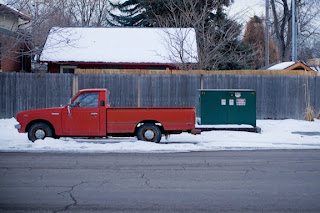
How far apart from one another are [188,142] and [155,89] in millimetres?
6413

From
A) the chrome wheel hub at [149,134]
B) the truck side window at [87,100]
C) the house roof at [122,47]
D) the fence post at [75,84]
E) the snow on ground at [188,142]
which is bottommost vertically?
the snow on ground at [188,142]

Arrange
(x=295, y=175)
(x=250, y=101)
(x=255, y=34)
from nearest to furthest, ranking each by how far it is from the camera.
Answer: (x=295, y=175) < (x=250, y=101) < (x=255, y=34)

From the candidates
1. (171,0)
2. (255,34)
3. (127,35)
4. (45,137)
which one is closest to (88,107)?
(45,137)

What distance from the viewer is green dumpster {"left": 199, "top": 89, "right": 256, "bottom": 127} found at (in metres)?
17.9

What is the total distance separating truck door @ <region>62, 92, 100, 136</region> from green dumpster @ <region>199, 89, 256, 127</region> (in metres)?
5.07

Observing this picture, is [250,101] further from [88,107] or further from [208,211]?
[208,211]

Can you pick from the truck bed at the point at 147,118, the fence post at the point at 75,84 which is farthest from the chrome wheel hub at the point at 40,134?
the fence post at the point at 75,84

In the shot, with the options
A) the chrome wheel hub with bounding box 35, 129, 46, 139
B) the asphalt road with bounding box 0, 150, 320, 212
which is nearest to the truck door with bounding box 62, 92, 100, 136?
the chrome wheel hub with bounding box 35, 129, 46, 139

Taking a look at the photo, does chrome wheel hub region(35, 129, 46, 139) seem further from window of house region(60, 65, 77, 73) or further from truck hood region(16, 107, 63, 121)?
window of house region(60, 65, 77, 73)

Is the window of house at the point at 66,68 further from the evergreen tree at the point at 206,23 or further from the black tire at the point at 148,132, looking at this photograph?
the black tire at the point at 148,132

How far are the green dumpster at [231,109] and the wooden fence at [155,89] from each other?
3.70 m

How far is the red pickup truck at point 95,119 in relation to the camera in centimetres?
1455

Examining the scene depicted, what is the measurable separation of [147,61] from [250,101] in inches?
389

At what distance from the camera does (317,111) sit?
22.4m
